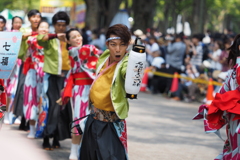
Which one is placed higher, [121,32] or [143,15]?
[143,15]

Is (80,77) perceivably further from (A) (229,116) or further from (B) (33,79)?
(A) (229,116)

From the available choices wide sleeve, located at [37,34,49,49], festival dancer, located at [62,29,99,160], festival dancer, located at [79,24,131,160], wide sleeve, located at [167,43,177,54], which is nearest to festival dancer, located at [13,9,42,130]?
wide sleeve, located at [37,34,49,49]

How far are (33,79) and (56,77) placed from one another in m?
1.04

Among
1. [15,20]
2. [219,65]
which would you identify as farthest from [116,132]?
Result: [219,65]

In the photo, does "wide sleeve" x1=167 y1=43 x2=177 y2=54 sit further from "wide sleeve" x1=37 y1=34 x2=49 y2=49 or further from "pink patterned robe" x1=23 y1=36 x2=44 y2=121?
"wide sleeve" x1=37 y1=34 x2=49 y2=49

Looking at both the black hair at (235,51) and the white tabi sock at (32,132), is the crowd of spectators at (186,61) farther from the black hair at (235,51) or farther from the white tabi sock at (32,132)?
the black hair at (235,51)

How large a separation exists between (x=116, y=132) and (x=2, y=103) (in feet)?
4.21

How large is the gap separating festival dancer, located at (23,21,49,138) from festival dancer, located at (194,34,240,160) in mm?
3479

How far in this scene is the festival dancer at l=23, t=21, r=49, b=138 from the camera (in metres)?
8.25

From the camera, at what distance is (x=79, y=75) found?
23.1 feet

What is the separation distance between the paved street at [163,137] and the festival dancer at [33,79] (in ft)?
1.19

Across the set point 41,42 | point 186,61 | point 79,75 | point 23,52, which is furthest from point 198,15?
point 79,75

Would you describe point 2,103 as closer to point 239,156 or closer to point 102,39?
point 239,156

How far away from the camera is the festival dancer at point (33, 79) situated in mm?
8250
